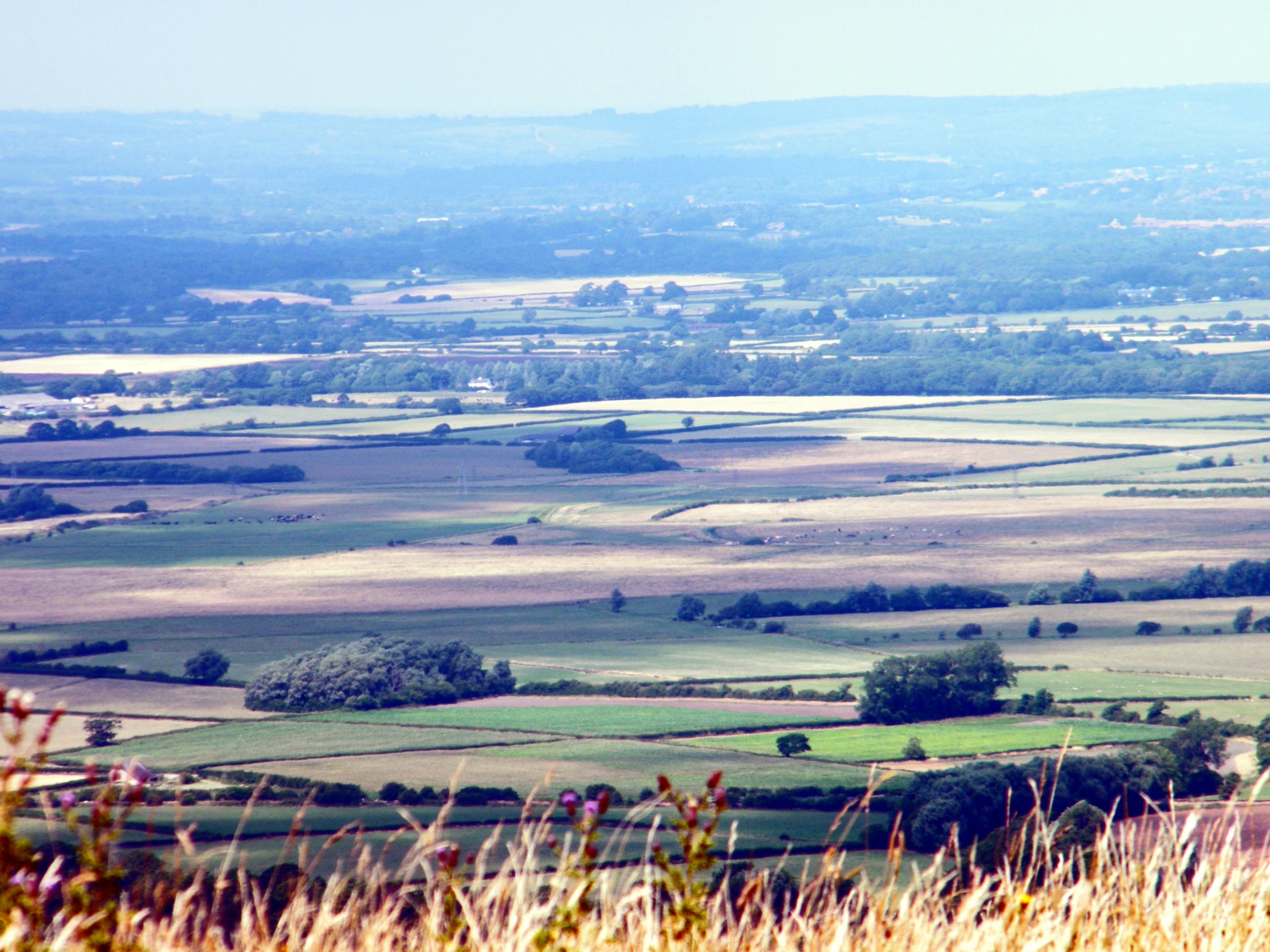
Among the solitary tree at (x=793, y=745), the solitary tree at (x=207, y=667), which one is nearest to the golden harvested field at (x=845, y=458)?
the solitary tree at (x=207, y=667)

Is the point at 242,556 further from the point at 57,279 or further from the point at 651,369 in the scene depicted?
the point at 57,279

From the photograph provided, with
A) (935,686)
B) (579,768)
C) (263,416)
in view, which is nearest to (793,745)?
(579,768)

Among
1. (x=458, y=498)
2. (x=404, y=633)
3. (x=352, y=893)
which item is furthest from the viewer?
(x=458, y=498)

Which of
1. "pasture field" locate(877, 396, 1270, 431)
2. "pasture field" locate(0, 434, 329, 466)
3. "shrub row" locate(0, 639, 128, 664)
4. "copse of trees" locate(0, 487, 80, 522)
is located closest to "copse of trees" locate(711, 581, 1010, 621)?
"shrub row" locate(0, 639, 128, 664)

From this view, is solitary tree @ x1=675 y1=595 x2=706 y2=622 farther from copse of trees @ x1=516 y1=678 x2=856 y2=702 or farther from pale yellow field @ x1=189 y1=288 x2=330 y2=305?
pale yellow field @ x1=189 y1=288 x2=330 y2=305

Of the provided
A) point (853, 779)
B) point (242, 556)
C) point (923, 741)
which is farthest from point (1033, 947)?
point (242, 556)

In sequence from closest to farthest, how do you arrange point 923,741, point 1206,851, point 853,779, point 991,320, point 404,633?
point 1206,851 → point 853,779 → point 923,741 → point 404,633 → point 991,320
